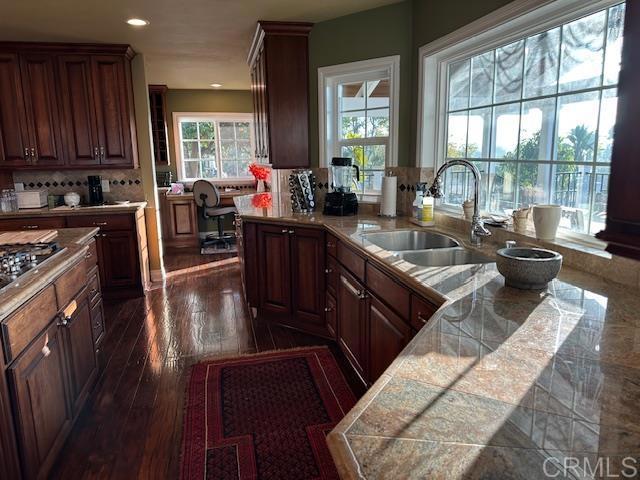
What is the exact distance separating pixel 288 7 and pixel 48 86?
8.32 feet

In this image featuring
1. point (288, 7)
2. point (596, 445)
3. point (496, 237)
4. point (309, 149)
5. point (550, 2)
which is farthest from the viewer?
point (309, 149)

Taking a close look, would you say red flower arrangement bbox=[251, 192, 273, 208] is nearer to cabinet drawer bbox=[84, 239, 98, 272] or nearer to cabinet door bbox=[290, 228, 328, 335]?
cabinet door bbox=[290, 228, 328, 335]

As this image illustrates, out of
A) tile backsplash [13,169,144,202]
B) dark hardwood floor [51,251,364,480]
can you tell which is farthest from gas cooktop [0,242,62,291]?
tile backsplash [13,169,144,202]

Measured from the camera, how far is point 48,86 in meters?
4.21

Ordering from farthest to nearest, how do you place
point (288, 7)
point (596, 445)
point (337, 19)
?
point (337, 19), point (288, 7), point (596, 445)

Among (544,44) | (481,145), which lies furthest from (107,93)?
(544,44)

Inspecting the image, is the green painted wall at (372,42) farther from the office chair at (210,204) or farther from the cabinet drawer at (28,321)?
the office chair at (210,204)

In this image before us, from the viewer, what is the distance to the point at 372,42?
3400 mm

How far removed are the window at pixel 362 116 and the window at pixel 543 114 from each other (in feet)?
1.63

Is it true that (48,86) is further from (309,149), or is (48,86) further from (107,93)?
(309,149)

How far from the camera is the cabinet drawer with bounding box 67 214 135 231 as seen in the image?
4223 millimetres

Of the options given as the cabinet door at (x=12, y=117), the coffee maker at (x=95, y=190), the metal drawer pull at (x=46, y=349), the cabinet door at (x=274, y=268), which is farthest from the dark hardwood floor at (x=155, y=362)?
the cabinet door at (x=12, y=117)

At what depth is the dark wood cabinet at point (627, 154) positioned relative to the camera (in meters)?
0.78

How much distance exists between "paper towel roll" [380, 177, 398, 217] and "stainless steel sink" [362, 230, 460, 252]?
1.75ft
